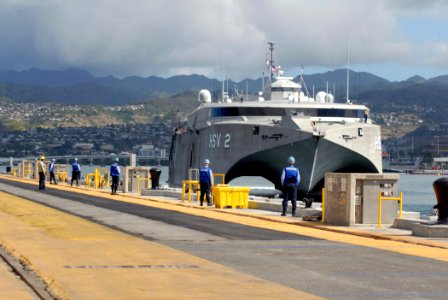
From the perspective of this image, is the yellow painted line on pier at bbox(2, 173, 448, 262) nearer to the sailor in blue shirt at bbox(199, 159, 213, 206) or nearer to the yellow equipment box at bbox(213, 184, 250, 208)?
the yellow equipment box at bbox(213, 184, 250, 208)

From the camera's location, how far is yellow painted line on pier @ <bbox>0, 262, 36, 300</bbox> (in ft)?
38.0

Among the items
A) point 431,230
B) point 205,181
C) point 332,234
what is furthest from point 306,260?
point 205,181

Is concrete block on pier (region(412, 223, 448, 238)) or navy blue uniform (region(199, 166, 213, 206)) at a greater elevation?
navy blue uniform (region(199, 166, 213, 206))

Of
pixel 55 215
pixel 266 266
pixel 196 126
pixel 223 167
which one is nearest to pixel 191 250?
pixel 266 266

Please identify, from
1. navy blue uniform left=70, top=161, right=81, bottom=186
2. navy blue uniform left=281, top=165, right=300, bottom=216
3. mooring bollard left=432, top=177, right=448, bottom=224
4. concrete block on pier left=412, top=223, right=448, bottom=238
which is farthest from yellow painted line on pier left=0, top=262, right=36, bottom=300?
navy blue uniform left=70, top=161, right=81, bottom=186

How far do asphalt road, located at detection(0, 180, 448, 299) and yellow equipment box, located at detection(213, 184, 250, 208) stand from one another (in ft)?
29.1

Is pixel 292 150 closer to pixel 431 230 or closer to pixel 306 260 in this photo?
pixel 431 230

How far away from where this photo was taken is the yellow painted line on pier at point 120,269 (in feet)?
39.5

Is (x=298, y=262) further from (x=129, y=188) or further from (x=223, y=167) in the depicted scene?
(x=223, y=167)

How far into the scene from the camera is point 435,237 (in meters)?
22.0

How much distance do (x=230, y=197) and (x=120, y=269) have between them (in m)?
21.7

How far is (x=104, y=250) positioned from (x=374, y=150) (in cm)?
4296

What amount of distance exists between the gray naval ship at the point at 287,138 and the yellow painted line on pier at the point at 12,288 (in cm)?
4153

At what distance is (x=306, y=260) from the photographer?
54.4 feet
